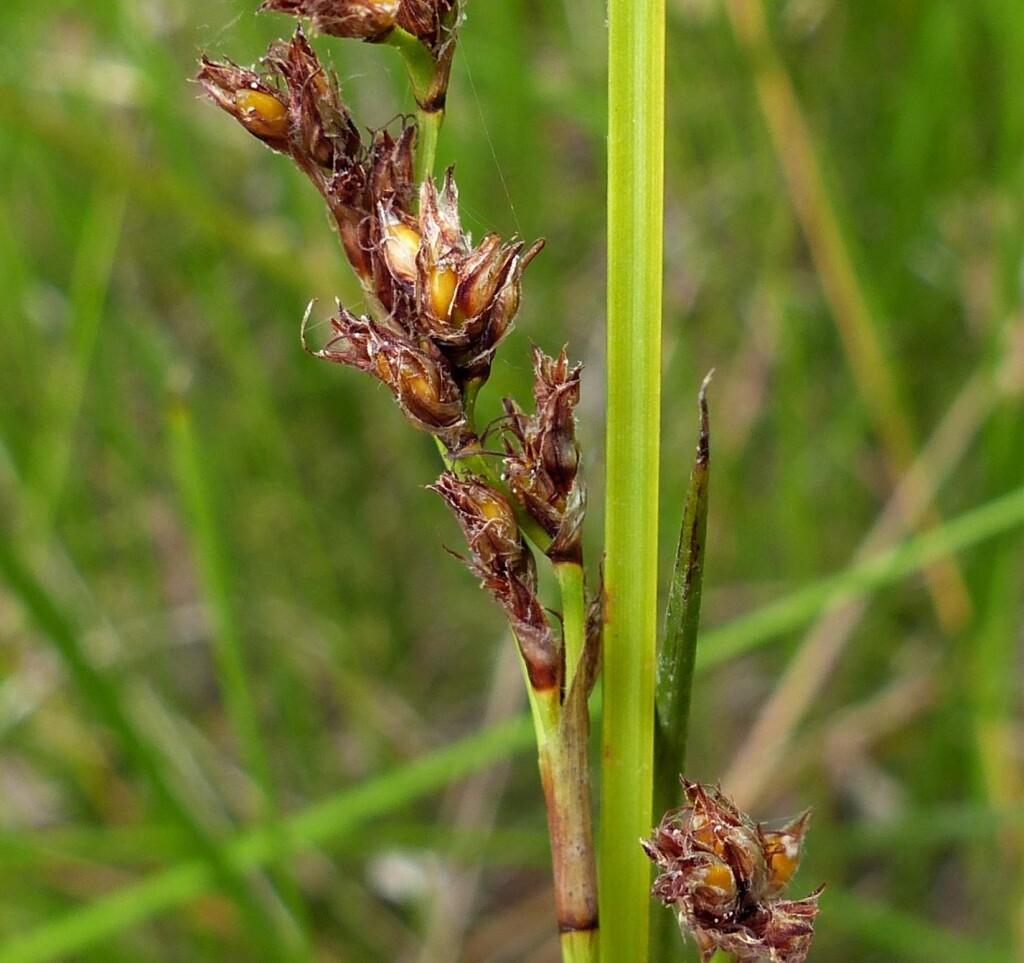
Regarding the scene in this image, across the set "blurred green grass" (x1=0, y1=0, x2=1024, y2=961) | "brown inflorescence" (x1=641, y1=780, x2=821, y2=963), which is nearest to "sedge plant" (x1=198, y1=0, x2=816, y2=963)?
"brown inflorescence" (x1=641, y1=780, x2=821, y2=963)

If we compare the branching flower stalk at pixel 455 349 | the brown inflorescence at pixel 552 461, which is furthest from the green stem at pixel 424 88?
the brown inflorescence at pixel 552 461

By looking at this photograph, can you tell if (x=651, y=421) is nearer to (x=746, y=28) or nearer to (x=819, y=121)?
(x=746, y=28)

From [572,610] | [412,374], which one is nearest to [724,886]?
[572,610]

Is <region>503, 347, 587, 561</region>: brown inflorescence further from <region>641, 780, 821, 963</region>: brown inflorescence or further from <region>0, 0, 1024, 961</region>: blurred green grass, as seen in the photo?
<region>0, 0, 1024, 961</region>: blurred green grass

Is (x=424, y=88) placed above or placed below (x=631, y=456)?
above

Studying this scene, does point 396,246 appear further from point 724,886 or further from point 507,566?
point 724,886

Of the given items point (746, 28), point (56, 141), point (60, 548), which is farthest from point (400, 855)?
point (746, 28)
